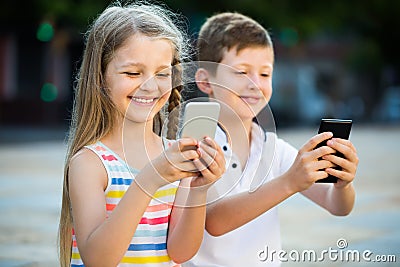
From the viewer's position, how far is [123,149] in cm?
238

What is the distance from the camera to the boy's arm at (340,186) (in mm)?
2271

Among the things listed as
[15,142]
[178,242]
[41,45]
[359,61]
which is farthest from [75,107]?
[359,61]

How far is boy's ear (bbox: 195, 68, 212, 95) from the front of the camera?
2.50 meters

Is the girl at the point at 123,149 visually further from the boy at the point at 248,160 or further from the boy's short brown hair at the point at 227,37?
the boy's short brown hair at the point at 227,37

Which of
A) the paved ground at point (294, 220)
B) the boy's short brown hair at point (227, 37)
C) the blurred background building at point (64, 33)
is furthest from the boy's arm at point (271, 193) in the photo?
the blurred background building at point (64, 33)

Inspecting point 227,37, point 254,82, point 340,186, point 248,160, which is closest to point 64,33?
point 227,37

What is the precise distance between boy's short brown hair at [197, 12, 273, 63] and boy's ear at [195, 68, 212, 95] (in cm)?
45

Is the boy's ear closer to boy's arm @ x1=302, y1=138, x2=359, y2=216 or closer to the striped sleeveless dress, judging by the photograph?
the striped sleeveless dress

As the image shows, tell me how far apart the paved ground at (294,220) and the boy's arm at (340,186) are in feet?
5.77

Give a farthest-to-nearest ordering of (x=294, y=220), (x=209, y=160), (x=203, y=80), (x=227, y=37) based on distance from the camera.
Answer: (x=294, y=220)
(x=227, y=37)
(x=203, y=80)
(x=209, y=160)

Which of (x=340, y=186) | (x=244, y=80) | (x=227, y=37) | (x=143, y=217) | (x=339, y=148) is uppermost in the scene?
(x=227, y=37)

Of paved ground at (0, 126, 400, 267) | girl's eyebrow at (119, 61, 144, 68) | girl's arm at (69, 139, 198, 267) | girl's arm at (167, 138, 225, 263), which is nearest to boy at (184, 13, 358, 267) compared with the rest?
girl's arm at (167, 138, 225, 263)

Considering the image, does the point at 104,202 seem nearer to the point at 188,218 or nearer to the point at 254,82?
the point at 188,218

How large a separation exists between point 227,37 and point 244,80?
34cm
